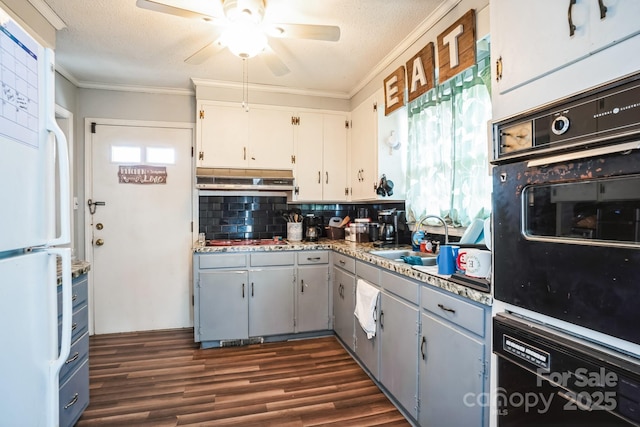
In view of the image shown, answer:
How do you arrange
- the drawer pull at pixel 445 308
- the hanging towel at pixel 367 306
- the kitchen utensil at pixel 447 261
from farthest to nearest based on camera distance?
the hanging towel at pixel 367 306 → the kitchen utensil at pixel 447 261 → the drawer pull at pixel 445 308

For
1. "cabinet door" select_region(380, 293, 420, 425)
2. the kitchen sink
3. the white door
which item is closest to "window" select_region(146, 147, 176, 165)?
the white door

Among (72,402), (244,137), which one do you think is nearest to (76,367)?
(72,402)

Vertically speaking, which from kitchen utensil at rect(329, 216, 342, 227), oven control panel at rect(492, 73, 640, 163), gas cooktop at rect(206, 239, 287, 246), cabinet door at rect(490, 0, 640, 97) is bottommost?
gas cooktop at rect(206, 239, 287, 246)

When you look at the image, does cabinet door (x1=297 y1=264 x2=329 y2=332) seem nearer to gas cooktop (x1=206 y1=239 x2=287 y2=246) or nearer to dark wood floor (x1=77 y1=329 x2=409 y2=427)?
dark wood floor (x1=77 y1=329 x2=409 y2=427)

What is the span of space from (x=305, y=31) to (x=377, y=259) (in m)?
1.42

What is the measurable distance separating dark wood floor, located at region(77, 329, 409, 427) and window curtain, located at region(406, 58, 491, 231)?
4.40ft

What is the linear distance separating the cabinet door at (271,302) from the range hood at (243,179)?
32.0 inches

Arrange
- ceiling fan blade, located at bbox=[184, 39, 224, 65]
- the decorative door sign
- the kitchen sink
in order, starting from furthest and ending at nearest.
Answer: the decorative door sign
the kitchen sink
ceiling fan blade, located at bbox=[184, 39, 224, 65]

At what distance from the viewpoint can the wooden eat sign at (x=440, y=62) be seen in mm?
1790

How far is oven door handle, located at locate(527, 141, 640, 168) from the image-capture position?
2.46 feet

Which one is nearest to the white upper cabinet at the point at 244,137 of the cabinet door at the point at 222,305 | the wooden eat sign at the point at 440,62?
the cabinet door at the point at 222,305

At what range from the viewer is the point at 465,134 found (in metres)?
2.21

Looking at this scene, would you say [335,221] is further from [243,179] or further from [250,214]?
[243,179]

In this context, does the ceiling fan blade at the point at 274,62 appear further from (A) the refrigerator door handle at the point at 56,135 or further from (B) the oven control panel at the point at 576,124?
(B) the oven control panel at the point at 576,124
